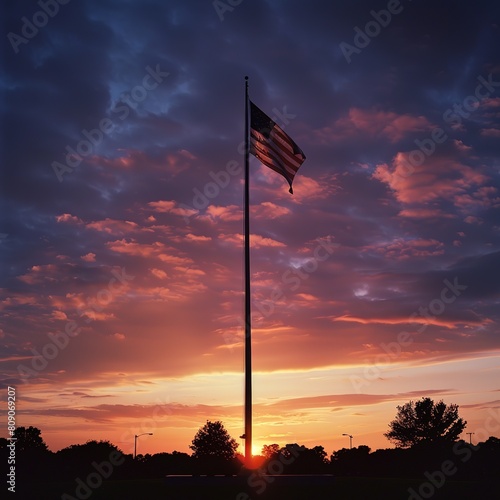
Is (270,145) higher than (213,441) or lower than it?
higher

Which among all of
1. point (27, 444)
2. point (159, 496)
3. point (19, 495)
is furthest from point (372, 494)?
point (27, 444)

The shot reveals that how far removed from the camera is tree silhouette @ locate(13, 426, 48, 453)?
115463 millimetres

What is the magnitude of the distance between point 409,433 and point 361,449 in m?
16.3

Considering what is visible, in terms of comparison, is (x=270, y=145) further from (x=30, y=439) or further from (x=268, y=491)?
(x=30, y=439)

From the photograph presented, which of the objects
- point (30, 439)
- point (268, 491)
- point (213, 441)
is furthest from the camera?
point (30, 439)

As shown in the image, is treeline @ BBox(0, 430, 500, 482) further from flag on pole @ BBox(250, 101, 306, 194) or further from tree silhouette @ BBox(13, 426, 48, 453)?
tree silhouette @ BBox(13, 426, 48, 453)

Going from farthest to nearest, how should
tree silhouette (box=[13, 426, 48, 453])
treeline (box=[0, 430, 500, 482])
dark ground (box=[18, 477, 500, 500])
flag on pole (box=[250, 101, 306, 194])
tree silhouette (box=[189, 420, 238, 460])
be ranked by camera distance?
1. tree silhouette (box=[13, 426, 48, 453])
2. tree silhouette (box=[189, 420, 238, 460])
3. treeline (box=[0, 430, 500, 482])
4. flag on pole (box=[250, 101, 306, 194])
5. dark ground (box=[18, 477, 500, 500])

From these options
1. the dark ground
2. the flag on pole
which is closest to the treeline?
the dark ground

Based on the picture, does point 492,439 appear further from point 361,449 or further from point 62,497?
point 62,497

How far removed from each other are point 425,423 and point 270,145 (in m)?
95.1

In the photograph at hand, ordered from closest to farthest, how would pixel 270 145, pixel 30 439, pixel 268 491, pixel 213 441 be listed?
pixel 268 491 → pixel 270 145 → pixel 213 441 → pixel 30 439

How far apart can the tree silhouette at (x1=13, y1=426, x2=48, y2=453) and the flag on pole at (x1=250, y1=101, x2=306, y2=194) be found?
4090 inches

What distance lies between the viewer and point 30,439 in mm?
117500

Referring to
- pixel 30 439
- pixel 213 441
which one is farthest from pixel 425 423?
pixel 30 439
